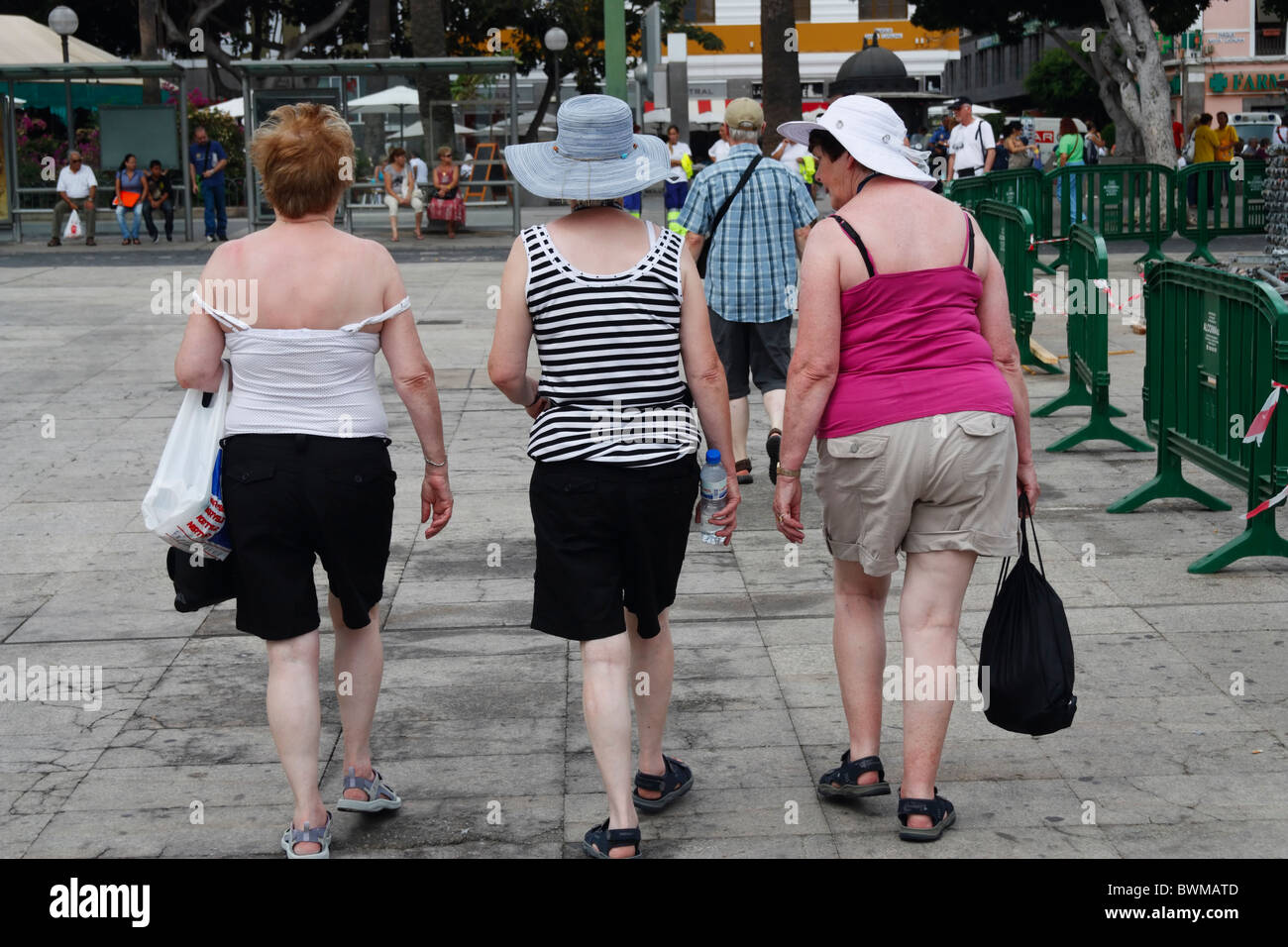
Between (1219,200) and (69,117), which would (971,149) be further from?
(69,117)

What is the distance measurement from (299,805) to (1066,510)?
450 centimetres

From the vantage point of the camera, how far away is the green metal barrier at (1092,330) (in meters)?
8.55

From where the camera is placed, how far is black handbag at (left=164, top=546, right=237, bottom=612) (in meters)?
A: 3.88

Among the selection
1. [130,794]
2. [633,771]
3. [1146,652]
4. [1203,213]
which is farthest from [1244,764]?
[1203,213]

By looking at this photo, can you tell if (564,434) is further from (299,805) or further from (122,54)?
(122,54)

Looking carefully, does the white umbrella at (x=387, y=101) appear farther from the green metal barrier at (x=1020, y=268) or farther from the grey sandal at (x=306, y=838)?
the grey sandal at (x=306, y=838)

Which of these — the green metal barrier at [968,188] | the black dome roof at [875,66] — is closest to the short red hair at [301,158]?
the green metal barrier at [968,188]

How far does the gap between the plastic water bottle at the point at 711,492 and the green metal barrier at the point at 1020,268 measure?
21.8 ft

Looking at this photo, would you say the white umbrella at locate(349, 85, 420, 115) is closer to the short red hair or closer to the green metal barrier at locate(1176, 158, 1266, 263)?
the green metal barrier at locate(1176, 158, 1266, 263)

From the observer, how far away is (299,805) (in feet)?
12.6

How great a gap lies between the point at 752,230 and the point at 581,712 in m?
3.23

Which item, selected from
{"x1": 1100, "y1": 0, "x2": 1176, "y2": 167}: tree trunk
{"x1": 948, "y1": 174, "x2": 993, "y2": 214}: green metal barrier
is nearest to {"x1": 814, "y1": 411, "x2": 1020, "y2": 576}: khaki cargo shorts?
{"x1": 948, "y1": 174, "x2": 993, "y2": 214}: green metal barrier

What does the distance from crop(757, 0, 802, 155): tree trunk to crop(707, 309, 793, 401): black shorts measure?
1345cm

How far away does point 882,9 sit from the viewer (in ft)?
257
